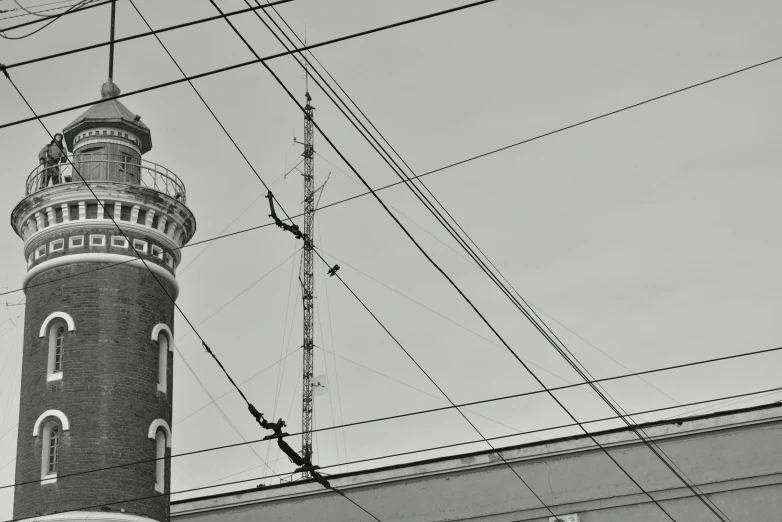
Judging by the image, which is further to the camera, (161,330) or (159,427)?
(161,330)

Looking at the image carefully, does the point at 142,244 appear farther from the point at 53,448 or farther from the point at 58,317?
the point at 53,448

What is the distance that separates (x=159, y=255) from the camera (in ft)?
105

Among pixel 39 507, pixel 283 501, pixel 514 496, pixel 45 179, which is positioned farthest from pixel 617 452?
pixel 45 179

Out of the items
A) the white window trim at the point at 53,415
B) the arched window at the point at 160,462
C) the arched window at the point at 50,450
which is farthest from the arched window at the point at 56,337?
the arched window at the point at 160,462

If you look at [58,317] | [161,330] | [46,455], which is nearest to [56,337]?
[58,317]

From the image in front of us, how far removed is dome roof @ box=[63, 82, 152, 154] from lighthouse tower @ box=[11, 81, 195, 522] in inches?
1.5

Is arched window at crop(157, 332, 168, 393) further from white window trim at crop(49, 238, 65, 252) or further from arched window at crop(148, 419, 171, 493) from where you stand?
white window trim at crop(49, 238, 65, 252)

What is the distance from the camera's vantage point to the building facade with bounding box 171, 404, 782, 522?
93.8 feet

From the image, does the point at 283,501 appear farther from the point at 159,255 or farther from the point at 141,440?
the point at 159,255

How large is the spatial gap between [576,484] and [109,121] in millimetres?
15174

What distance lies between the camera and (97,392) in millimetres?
29594

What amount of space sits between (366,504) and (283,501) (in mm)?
2494

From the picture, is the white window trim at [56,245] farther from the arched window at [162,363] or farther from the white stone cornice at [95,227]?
the arched window at [162,363]

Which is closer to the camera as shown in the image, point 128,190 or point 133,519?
point 133,519
